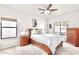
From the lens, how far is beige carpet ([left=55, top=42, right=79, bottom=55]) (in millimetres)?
1238

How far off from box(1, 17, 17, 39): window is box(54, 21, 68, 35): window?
1.89 ft

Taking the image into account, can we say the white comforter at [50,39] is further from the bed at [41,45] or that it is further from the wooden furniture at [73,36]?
the wooden furniture at [73,36]

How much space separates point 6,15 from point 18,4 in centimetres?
24

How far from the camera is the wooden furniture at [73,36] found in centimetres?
124

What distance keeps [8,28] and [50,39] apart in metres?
0.59

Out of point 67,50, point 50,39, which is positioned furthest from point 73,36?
point 50,39

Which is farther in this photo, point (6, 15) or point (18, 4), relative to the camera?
point (18, 4)

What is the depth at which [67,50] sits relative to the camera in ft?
4.15

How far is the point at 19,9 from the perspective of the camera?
1224mm

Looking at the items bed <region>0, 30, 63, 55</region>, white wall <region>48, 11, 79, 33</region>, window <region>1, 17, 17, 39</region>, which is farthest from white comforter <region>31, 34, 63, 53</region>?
window <region>1, 17, 17, 39</region>

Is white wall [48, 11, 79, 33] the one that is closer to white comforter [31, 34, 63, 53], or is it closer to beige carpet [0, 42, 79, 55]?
white comforter [31, 34, 63, 53]

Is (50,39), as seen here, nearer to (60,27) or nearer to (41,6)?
(60,27)
